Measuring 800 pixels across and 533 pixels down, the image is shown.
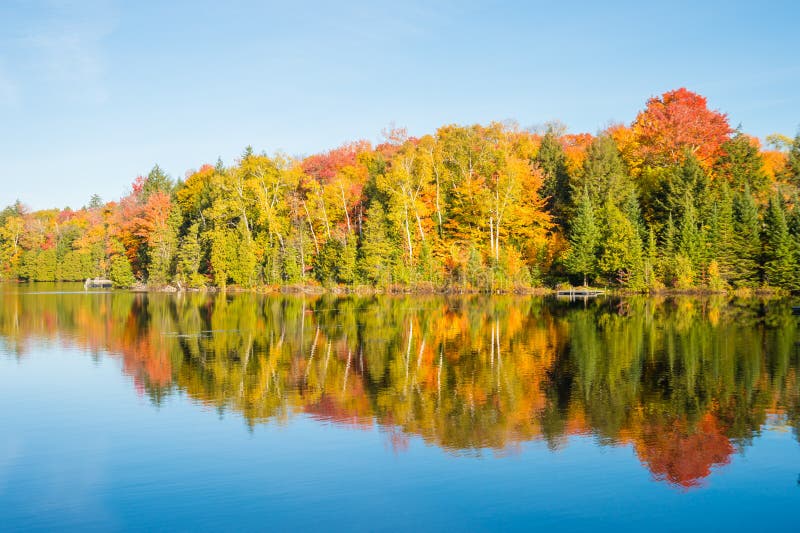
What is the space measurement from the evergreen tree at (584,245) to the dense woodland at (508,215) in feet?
0.39

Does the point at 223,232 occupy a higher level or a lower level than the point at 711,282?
higher

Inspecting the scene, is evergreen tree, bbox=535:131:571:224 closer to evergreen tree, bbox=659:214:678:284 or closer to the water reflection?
evergreen tree, bbox=659:214:678:284

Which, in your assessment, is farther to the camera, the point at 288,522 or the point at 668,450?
the point at 668,450

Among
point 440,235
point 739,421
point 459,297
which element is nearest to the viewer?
point 739,421

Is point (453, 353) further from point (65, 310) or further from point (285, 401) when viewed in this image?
point (65, 310)

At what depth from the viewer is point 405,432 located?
13508mm

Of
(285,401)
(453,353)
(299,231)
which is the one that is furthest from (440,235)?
(285,401)

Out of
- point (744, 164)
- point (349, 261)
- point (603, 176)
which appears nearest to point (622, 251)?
point (603, 176)

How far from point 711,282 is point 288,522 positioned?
169 ft

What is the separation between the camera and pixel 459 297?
53.0m

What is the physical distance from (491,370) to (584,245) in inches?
1504

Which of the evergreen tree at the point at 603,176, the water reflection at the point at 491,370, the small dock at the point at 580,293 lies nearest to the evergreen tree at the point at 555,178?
the evergreen tree at the point at 603,176

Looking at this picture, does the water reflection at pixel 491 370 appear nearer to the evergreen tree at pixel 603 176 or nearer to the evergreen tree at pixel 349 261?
the evergreen tree at pixel 603 176

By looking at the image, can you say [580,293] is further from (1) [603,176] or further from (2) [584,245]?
(1) [603,176]
